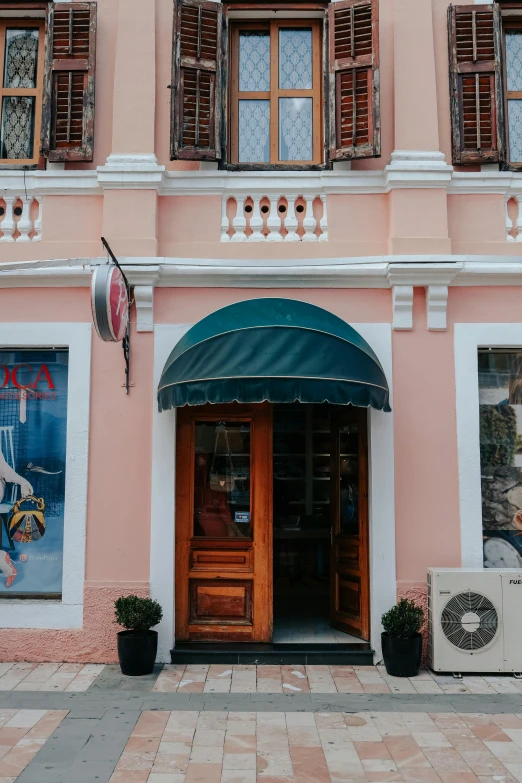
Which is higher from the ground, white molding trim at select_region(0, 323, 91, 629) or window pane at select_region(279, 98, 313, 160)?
window pane at select_region(279, 98, 313, 160)

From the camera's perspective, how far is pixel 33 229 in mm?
8094

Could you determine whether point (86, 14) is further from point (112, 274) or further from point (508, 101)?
point (508, 101)

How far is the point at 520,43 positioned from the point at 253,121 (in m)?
3.22

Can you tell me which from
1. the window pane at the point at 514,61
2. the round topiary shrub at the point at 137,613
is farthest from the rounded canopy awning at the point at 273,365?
the window pane at the point at 514,61

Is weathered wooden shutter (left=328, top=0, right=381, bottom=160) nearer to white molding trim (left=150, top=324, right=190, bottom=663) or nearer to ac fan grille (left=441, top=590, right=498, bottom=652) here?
white molding trim (left=150, top=324, right=190, bottom=663)

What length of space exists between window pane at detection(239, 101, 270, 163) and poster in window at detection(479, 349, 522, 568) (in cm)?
334

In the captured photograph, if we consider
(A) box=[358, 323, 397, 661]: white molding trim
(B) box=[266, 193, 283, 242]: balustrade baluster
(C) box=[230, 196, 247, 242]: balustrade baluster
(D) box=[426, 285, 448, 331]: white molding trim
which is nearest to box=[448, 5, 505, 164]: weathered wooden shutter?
(D) box=[426, 285, 448, 331]: white molding trim

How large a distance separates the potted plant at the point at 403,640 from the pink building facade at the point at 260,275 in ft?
1.22

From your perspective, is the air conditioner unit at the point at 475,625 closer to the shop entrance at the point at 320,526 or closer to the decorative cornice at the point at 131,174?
the shop entrance at the point at 320,526

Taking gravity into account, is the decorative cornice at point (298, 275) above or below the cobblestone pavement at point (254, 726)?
above

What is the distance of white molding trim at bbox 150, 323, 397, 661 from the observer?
7.58 metres

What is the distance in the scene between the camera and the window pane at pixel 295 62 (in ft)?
28.0

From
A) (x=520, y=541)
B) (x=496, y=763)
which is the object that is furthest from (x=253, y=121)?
(x=496, y=763)

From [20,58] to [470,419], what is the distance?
6.52 meters
